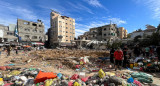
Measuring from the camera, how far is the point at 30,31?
29.8 metres

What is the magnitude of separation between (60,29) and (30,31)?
1181cm

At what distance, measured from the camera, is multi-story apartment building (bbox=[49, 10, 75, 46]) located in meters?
33.7

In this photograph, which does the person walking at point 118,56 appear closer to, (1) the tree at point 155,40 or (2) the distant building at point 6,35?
(1) the tree at point 155,40

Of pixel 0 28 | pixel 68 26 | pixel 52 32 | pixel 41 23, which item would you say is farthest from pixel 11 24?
pixel 68 26

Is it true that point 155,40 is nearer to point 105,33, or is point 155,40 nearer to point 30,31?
point 105,33

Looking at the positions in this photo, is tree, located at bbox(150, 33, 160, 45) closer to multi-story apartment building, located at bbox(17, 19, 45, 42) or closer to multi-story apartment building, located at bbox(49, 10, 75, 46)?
multi-story apartment building, located at bbox(49, 10, 75, 46)

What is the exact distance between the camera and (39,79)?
3.29 meters

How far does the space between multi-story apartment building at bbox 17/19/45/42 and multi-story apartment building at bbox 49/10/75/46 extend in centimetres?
468

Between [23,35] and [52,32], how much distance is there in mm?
11715

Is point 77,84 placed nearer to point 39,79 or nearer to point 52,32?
point 39,79

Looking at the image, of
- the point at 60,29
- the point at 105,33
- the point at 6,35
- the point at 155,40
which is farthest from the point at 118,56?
the point at 6,35

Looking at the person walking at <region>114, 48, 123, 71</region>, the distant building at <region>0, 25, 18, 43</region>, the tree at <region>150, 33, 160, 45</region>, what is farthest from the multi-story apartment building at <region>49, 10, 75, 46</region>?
the person walking at <region>114, 48, 123, 71</region>

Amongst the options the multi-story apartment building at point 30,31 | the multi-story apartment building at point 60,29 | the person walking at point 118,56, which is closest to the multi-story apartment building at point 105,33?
the multi-story apartment building at point 60,29

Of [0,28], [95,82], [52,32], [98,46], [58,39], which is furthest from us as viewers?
[52,32]
